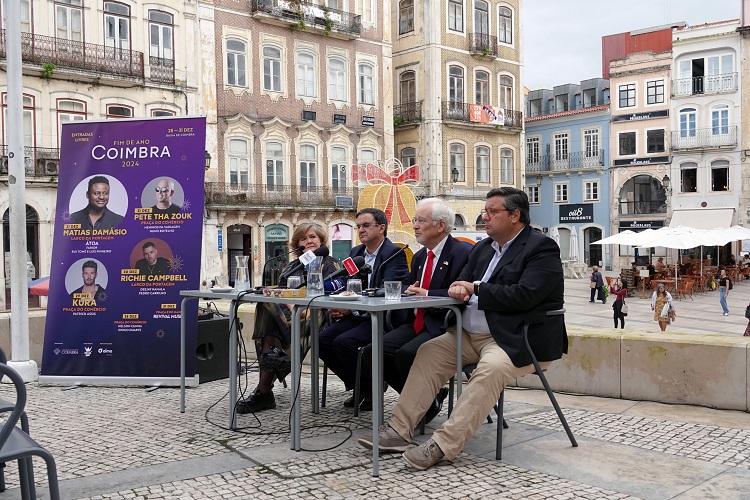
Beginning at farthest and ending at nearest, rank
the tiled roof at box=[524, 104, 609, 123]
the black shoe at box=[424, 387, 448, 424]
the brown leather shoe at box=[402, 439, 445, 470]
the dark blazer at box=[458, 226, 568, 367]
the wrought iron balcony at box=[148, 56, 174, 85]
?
the tiled roof at box=[524, 104, 609, 123] < the wrought iron balcony at box=[148, 56, 174, 85] < the black shoe at box=[424, 387, 448, 424] < the dark blazer at box=[458, 226, 568, 367] < the brown leather shoe at box=[402, 439, 445, 470]

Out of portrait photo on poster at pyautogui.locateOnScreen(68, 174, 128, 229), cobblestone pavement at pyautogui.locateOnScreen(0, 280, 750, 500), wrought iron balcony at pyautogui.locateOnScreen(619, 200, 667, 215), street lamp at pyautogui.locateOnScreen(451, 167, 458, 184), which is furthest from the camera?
wrought iron balcony at pyautogui.locateOnScreen(619, 200, 667, 215)

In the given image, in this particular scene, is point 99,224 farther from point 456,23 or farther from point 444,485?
point 456,23

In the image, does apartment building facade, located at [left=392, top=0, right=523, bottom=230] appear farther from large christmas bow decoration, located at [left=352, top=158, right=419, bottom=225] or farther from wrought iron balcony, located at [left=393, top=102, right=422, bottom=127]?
large christmas bow decoration, located at [left=352, top=158, right=419, bottom=225]

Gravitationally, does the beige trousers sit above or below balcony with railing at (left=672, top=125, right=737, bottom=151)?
below

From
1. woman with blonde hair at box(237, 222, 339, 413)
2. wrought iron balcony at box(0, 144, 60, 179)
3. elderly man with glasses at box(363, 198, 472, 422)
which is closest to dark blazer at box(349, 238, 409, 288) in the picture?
elderly man with glasses at box(363, 198, 472, 422)

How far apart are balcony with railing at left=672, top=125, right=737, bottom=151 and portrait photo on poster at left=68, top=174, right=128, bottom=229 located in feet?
124

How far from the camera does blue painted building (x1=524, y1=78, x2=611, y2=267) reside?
42.6 meters

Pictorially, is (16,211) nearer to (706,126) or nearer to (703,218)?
(703,218)

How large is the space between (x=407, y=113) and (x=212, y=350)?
27779 mm

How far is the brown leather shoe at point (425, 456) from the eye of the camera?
13.9ft

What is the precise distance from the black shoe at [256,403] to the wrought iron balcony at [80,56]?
2044cm

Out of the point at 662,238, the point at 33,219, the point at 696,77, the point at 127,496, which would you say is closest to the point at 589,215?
the point at 696,77

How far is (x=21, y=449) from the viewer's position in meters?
2.97

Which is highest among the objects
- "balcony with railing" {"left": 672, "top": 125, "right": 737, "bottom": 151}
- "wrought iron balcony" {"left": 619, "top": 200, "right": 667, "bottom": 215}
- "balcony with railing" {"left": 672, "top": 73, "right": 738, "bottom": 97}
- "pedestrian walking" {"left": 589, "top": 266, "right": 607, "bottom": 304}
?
"balcony with railing" {"left": 672, "top": 73, "right": 738, "bottom": 97}
